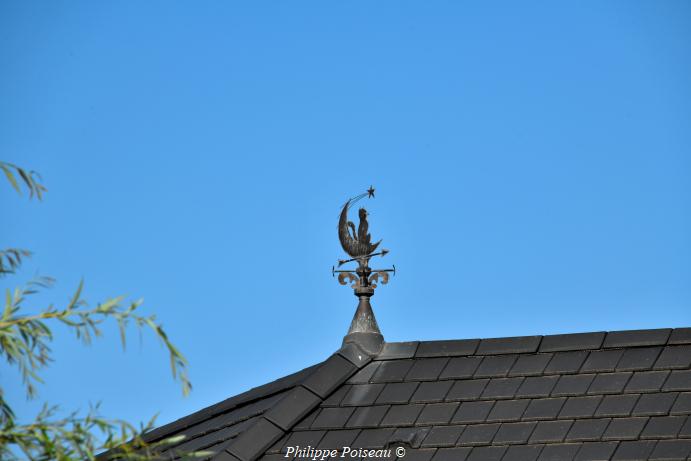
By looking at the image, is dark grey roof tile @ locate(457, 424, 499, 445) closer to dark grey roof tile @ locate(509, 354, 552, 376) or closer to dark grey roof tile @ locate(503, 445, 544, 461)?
dark grey roof tile @ locate(503, 445, 544, 461)

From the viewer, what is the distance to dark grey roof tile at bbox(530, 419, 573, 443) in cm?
1233

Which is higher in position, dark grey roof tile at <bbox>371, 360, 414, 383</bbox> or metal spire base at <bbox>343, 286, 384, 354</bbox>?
metal spire base at <bbox>343, 286, 384, 354</bbox>

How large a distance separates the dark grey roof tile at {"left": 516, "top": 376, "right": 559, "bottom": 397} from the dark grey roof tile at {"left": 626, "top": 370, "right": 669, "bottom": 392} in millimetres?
812

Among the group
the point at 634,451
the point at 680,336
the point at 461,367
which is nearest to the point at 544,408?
the point at 634,451

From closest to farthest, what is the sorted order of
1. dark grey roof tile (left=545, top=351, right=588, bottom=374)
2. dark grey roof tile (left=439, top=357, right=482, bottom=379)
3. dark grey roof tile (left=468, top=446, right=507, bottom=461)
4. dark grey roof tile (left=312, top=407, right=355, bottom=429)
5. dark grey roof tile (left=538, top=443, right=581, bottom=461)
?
1. dark grey roof tile (left=538, top=443, right=581, bottom=461)
2. dark grey roof tile (left=468, top=446, right=507, bottom=461)
3. dark grey roof tile (left=545, top=351, right=588, bottom=374)
4. dark grey roof tile (left=312, top=407, right=355, bottom=429)
5. dark grey roof tile (left=439, top=357, right=482, bottom=379)

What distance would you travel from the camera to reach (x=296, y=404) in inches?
546

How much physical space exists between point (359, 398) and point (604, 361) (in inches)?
105

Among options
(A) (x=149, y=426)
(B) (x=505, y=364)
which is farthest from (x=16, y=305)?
(B) (x=505, y=364)

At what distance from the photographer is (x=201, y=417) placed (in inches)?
610

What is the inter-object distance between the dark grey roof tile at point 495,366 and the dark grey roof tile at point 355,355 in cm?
143

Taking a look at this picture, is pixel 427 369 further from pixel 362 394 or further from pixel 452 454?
pixel 452 454

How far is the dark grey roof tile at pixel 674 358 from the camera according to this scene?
504 inches

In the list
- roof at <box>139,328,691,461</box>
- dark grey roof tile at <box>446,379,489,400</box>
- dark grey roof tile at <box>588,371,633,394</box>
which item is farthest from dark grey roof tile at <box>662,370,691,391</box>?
dark grey roof tile at <box>446,379,489,400</box>

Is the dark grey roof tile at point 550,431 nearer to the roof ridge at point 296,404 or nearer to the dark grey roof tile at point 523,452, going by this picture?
the dark grey roof tile at point 523,452
